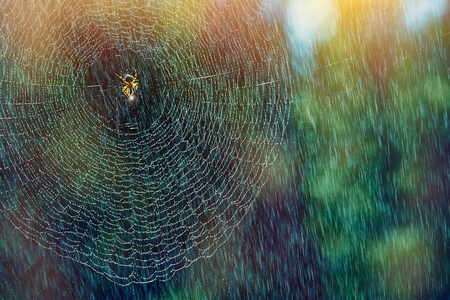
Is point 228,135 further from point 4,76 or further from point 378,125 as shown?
point 4,76

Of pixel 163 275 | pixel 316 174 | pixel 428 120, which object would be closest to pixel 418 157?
pixel 428 120

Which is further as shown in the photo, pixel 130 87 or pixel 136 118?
pixel 136 118

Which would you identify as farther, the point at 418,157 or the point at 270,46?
the point at 418,157

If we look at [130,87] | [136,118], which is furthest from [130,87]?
[136,118]

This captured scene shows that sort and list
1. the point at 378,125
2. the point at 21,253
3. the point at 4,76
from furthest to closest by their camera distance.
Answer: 1. the point at 21,253
2. the point at 378,125
3. the point at 4,76

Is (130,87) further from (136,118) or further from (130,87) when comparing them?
(136,118)

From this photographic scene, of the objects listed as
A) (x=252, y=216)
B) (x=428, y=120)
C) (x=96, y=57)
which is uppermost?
(x=96, y=57)

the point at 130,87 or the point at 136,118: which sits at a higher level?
the point at 130,87

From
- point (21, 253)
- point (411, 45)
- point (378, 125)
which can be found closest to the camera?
point (411, 45)
